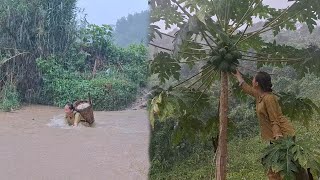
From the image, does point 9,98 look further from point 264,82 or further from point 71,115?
point 264,82

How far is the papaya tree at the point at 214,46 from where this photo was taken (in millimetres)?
1191

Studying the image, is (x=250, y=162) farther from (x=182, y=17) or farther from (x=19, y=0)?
(x=19, y=0)

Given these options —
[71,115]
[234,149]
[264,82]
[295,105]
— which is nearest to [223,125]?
[264,82]

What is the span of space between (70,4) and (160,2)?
0.30m

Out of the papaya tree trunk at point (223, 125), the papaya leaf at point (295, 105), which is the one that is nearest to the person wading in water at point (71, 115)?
the papaya tree trunk at point (223, 125)

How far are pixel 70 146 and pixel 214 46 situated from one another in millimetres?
502

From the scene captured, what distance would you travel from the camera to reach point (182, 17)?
1.48 meters

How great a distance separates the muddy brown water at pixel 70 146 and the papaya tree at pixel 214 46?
14cm

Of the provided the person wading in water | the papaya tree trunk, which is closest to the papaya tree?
the papaya tree trunk

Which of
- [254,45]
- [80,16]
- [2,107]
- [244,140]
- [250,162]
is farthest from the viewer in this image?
[244,140]

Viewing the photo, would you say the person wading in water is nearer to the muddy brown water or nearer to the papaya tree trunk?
the muddy brown water

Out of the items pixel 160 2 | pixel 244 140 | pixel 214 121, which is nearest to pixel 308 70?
pixel 214 121

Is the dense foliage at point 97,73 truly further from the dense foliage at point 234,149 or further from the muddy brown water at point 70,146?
the dense foliage at point 234,149

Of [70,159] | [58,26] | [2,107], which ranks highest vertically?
[58,26]
